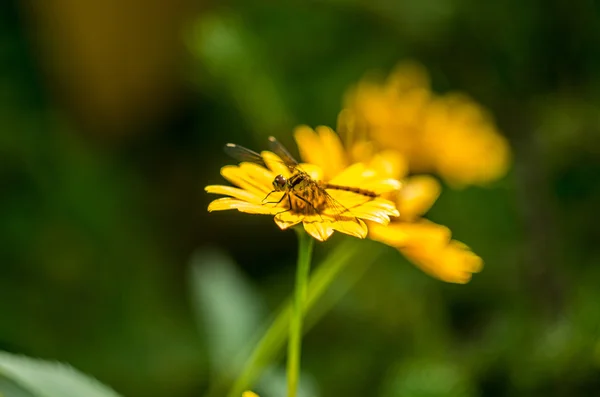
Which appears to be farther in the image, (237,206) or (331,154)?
(331,154)

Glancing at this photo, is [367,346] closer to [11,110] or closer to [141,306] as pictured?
[141,306]

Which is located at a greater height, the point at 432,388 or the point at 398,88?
the point at 398,88

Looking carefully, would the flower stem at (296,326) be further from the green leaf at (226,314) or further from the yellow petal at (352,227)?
the green leaf at (226,314)

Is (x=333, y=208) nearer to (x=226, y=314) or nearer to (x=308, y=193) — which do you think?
(x=308, y=193)

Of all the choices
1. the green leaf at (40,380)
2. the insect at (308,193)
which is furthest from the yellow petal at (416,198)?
the green leaf at (40,380)

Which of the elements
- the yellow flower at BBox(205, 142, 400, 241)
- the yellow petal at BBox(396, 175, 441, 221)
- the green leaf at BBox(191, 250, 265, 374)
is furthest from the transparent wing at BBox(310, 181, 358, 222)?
the green leaf at BBox(191, 250, 265, 374)

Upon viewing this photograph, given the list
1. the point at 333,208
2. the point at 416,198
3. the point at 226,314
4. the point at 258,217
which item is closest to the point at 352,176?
the point at 333,208

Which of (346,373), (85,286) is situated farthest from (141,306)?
(346,373)
